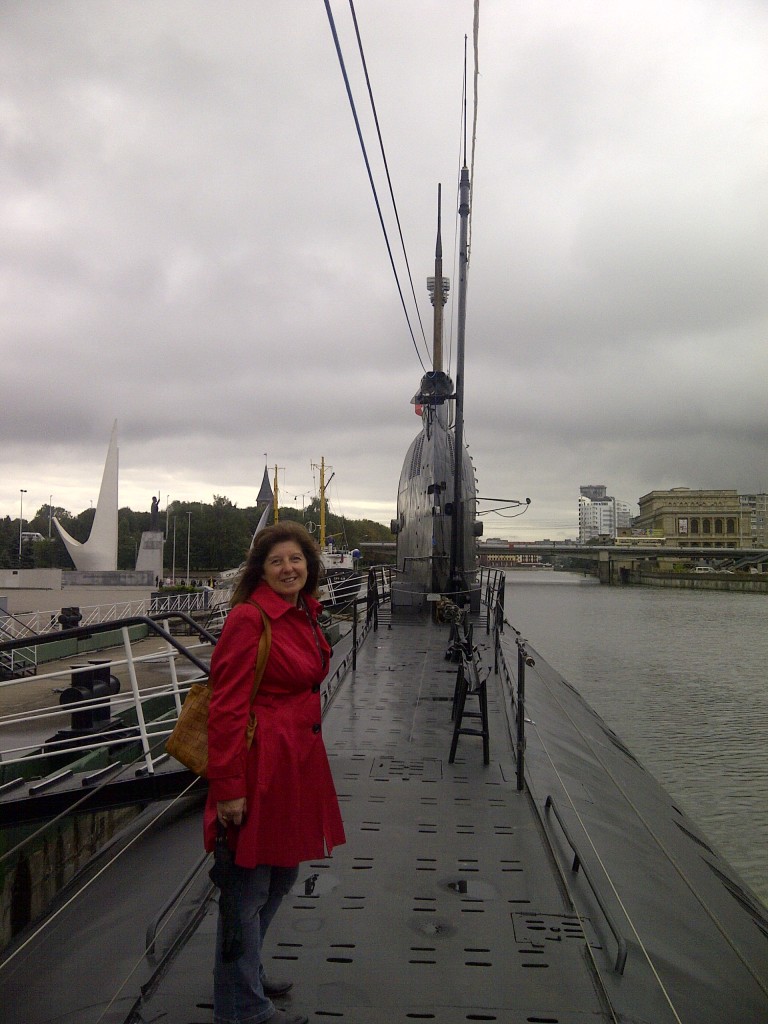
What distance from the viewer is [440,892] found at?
368 centimetres

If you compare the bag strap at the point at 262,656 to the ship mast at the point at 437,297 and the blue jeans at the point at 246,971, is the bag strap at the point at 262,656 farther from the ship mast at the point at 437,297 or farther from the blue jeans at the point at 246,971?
the ship mast at the point at 437,297

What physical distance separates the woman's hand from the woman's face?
2.37 ft

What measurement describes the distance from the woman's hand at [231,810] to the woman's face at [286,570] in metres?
0.72

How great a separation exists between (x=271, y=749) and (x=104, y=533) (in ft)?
146

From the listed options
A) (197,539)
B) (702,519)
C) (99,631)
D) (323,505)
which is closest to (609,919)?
(99,631)

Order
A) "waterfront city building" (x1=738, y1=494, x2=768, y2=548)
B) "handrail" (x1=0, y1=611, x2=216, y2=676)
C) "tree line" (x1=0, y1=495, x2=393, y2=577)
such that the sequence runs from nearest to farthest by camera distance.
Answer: "handrail" (x1=0, y1=611, x2=216, y2=676), "tree line" (x1=0, y1=495, x2=393, y2=577), "waterfront city building" (x1=738, y1=494, x2=768, y2=548)

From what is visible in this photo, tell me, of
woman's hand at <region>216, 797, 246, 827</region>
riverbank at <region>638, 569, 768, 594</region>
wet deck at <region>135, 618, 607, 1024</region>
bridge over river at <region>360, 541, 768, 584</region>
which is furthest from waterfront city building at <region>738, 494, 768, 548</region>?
woman's hand at <region>216, 797, 246, 827</region>

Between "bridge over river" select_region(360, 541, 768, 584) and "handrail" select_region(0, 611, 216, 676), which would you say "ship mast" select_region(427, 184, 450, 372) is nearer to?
"handrail" select_region(0, 611, 216, 676)

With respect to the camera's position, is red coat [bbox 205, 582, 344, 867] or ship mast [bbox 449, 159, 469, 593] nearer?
red coat [bbox 205, 582, 344, 867]

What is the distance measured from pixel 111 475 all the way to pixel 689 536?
84097mm

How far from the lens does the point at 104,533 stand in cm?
4391

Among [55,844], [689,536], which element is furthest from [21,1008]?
[689,536]

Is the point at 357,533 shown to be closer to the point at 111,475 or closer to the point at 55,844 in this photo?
the point at 111,475

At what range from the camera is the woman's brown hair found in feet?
9.01
